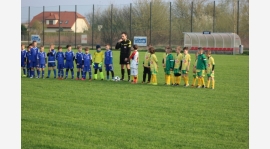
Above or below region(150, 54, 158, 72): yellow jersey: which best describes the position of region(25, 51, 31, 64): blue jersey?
above

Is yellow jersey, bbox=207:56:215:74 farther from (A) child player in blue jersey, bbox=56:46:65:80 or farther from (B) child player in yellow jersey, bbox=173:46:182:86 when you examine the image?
(A) child player in blue jersey, bbox=56:46:65:80

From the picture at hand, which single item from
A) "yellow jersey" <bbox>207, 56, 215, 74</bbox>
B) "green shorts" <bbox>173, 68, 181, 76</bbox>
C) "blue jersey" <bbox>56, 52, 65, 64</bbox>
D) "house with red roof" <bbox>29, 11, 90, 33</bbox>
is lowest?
"green shorts" <bbox>173, 68, 181, 76</bbox>

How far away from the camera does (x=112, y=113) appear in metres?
8.05

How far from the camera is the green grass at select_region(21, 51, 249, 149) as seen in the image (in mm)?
6105

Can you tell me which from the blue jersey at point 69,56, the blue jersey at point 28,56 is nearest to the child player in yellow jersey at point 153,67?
the blue jersey at point 69,56

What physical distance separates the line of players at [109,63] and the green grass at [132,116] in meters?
0.56

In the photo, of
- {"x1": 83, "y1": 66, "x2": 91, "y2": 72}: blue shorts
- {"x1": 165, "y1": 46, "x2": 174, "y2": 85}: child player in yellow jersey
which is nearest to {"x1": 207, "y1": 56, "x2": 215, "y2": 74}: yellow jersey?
{"x1": 165, "y1": 46, "x2": 174, "y2": 85}: child player in yellow jersey

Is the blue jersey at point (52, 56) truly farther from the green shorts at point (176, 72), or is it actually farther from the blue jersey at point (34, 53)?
the green shorts at point (176, 72)

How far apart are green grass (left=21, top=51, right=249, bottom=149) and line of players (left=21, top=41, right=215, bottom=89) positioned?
22.0 inches

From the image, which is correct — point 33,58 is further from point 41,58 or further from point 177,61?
point 177,61

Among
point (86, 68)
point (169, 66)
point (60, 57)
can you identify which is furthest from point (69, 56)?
point (169, 66)
